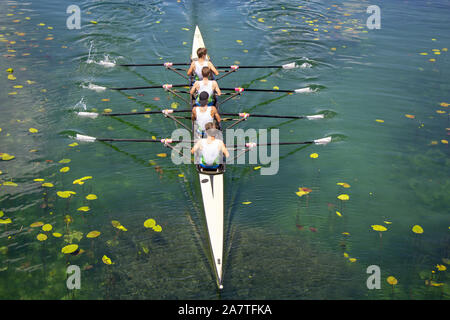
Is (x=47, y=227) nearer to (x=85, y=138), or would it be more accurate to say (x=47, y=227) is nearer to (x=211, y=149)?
(x=85, y=138)

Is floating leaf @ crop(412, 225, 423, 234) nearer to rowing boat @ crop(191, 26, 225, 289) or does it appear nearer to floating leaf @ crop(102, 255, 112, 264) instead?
rowing boat @ crop(191, 26, 225, 289)

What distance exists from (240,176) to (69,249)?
13.3 ft

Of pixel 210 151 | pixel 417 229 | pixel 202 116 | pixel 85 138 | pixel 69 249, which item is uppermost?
pixel 202 116

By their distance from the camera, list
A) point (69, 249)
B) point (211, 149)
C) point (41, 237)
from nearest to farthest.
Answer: point (69, 249) → point (41, 237) → point (211, 149)

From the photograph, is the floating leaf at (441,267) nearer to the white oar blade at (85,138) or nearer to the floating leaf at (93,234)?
the floating leaf at (93,234)

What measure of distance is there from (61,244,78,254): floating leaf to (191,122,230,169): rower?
295 cm

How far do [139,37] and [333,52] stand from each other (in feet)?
27.7

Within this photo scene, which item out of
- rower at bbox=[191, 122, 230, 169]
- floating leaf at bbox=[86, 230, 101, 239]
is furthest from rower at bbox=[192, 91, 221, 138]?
floating leaf at bbox=[86, 230, 101, 239]

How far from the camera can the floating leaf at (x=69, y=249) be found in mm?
6465

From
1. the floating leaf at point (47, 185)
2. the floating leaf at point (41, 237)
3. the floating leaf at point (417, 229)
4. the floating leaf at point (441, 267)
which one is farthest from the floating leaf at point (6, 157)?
the floating leaf at point (441, 267)

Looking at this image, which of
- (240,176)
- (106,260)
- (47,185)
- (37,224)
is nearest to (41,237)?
(37,224)

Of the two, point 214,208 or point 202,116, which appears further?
point 202,116

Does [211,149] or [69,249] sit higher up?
[211,149]

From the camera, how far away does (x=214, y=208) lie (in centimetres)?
695
